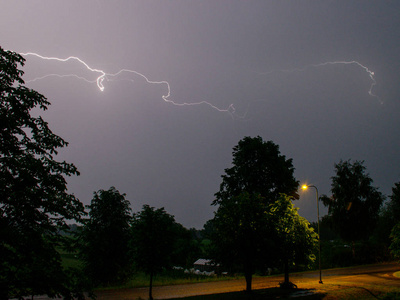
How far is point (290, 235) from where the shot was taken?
65.0 feet

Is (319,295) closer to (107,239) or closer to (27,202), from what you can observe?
(107,239)

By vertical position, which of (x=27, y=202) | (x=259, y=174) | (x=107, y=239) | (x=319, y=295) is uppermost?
(x=259, y=174)

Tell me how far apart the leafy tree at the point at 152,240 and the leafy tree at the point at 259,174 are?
16.0 meters

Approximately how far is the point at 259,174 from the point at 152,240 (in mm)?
18767

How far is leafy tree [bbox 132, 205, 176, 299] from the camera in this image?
62.5ft

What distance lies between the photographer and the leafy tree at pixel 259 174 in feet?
112

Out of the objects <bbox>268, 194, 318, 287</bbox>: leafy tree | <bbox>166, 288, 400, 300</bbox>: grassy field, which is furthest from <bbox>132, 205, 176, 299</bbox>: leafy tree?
<bbox>268, 194, 318, 287</bbox>: leafy tree

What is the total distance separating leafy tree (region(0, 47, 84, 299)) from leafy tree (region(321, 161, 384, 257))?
42794 millimetres

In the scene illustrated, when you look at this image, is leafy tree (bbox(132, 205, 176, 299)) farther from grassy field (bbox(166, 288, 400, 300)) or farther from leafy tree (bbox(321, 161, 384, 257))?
leafy tree (bbox(321, 161, 384, 257))

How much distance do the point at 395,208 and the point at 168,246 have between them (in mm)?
42755

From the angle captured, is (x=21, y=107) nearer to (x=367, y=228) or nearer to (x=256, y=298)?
(x=256, y=298)

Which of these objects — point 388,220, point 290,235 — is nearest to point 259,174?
point 290,235

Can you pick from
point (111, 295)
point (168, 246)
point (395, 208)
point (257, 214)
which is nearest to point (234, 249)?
point (257, 214)

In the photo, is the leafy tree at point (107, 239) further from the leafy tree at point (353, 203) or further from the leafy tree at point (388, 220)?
the leafy tree at point (388, 220)
